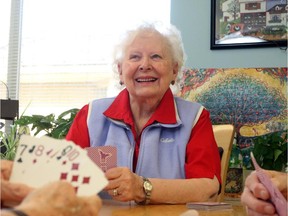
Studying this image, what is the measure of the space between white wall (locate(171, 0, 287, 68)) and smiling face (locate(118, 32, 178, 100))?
122 centimetres

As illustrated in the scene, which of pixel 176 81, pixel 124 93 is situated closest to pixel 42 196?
pixel 124 93

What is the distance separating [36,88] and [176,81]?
7.04 ft

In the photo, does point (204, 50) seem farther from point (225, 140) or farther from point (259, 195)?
point (259, 195)

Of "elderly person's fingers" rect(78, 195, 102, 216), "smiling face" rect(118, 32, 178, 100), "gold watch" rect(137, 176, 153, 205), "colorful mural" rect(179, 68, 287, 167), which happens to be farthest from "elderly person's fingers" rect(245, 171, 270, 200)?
"colorful mural" rect(179, 68, 287, 167)

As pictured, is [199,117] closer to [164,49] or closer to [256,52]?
[164,49]

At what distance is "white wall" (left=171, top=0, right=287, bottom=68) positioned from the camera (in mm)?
2949

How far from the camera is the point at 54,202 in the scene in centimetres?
49

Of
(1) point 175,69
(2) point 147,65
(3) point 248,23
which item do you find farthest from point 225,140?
(3) point 248,23

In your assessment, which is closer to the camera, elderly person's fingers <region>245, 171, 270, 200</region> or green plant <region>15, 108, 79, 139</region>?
elderly person's fingers <region>245, 171, 270, 200</region>

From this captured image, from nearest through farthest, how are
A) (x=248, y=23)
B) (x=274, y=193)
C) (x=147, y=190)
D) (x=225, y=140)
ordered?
(x=274, y=193) → (x=147, y=190) → (x=225, y=140) → (x=248, y=23)

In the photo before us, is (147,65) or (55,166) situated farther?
(147,65)

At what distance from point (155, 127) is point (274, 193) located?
86 centimetres

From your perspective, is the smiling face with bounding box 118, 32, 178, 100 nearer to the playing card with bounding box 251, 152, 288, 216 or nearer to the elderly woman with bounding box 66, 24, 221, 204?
the elderly woman with bounding box 66, 24, 221, 204

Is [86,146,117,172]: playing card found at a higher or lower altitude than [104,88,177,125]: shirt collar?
lower
